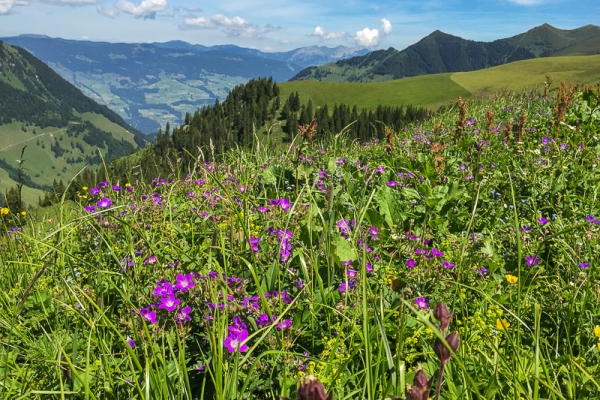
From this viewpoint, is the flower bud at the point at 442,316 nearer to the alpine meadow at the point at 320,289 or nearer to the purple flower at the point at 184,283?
the alpine meadow at the point at 320,289

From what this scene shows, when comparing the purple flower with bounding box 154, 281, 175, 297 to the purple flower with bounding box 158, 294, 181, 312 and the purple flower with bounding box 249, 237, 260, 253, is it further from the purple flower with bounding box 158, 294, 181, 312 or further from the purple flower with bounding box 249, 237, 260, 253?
the purple flower with bounding box 249, 237, 260, 253

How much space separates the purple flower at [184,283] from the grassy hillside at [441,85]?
16038cm

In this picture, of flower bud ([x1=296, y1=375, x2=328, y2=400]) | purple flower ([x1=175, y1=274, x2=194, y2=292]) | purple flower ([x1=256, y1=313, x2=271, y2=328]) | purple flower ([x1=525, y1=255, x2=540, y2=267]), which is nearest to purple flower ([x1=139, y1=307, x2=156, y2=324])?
purple flower ([x1=175, y1=274, x2=194, y2=292])

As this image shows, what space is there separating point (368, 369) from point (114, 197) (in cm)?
459

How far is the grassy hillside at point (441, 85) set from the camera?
15350cm

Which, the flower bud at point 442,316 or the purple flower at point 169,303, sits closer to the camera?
the flower bud at point 442,316

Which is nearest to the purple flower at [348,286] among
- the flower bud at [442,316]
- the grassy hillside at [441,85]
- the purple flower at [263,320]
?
the purple flower at [263,320]

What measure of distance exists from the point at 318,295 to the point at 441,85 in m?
189

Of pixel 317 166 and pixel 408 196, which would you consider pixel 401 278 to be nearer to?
pixel 408 196

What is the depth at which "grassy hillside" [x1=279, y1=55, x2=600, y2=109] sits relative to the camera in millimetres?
153500

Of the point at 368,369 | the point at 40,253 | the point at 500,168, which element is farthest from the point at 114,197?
the point at 500,168

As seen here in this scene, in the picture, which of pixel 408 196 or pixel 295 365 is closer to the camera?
pixel 295 365

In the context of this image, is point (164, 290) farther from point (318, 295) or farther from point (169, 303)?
point (318, 295)

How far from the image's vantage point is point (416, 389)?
1137 millimetres
